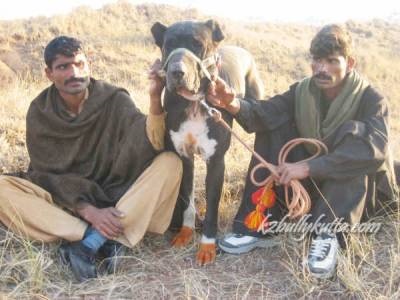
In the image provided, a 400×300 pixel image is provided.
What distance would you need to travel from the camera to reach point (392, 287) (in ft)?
9.59

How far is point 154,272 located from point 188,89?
1.14 meters

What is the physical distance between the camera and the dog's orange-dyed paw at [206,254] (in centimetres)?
336

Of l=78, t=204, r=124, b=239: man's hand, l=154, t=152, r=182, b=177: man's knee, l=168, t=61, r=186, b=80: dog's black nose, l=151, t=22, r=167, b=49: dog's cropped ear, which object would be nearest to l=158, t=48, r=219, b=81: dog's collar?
l=168, t=61, r=186, b=80: dog's black nose

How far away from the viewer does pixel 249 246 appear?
3490 millimetres

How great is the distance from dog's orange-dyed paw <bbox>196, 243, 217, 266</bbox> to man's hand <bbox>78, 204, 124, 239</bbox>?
1.67 feet

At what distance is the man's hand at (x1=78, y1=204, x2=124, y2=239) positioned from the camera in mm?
3283

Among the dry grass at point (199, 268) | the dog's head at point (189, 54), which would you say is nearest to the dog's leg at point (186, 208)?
the dry grass at point (199, 268)

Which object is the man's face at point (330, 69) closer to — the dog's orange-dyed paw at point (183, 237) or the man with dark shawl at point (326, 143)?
the man with dark shawl at point (326, 143)

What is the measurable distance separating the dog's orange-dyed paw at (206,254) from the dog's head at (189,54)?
97 cm

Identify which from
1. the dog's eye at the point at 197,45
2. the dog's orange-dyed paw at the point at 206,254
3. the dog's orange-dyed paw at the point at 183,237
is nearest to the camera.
→ the dog's eye at the point at 197,45

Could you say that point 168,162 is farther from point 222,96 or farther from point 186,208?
point 222,96

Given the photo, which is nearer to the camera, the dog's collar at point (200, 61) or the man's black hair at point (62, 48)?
the dog's collar at point (200, 61)

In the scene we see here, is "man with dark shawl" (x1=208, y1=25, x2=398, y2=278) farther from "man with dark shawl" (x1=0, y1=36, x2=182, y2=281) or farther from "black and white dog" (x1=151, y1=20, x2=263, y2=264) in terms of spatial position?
"man with dark shawl" (x1=0, y1=36, x2=182, y2=281)

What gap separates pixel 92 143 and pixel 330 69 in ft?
5.26
